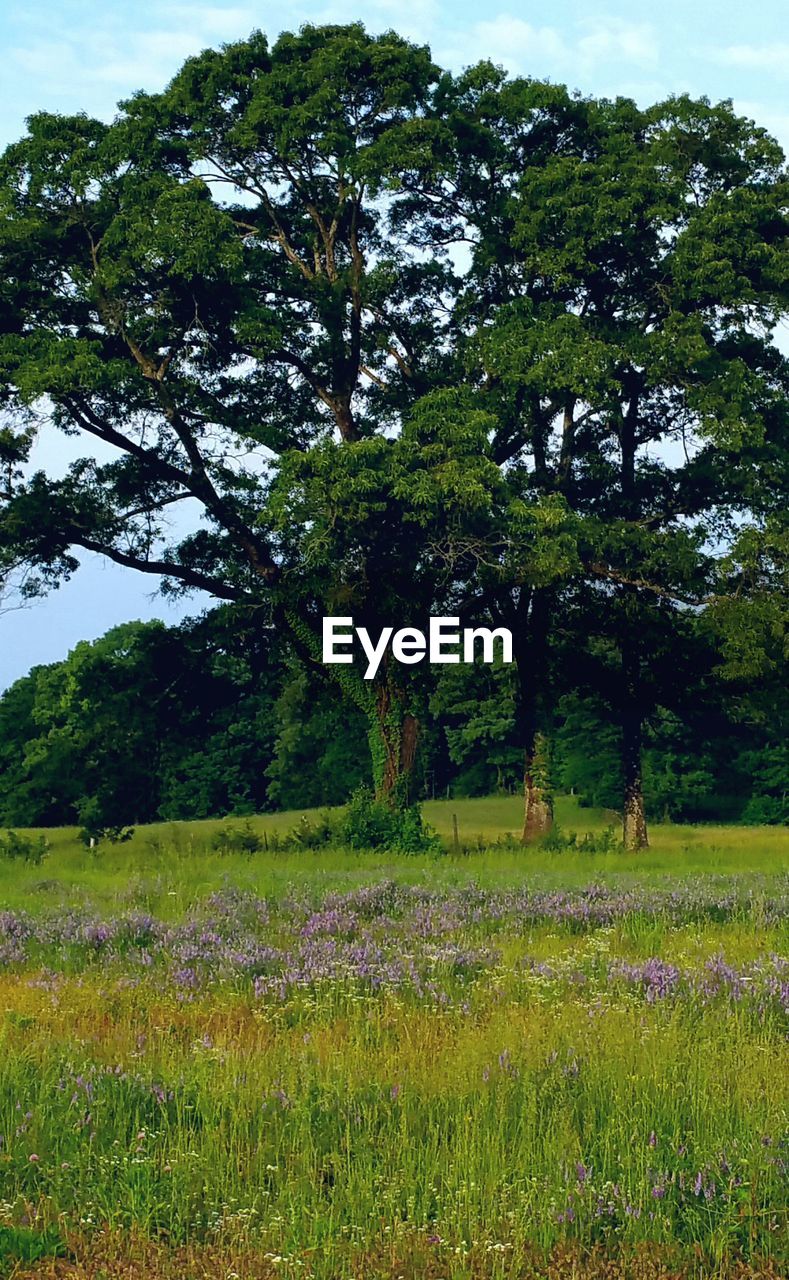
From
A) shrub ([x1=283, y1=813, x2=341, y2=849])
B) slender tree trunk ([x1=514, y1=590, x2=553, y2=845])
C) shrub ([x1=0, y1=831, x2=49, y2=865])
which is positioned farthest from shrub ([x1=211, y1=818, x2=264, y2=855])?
slender tree trunk ([x1=514, y1=590, x2=553, y2=845])

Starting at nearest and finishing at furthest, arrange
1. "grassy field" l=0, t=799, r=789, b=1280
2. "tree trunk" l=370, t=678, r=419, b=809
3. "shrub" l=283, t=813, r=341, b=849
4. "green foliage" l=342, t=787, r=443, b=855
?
"grassy field" l=0, t=799, r=789, b=1280 < "green foliage" l=342, t=787, r=443, b=855 < "shrub" l=283, t=813, r=341, b=849 < "tree trunk" l=370, t=678, r=419, b=809

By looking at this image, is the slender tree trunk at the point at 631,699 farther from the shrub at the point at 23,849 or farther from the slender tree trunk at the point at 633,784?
the shrub at the point at 23,849

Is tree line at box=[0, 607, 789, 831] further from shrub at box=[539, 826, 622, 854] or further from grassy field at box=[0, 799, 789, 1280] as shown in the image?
grassy field at box=[0, 799, 789, 1280]

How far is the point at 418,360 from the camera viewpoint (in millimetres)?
37156

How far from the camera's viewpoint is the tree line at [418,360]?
1205 inches

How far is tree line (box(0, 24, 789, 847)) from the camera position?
30609mm

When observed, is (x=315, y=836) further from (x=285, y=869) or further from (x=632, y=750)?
(x=632, y=750)

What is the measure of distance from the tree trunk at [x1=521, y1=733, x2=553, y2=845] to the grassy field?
20338 millimetres

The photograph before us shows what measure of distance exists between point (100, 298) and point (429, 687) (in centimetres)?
1230

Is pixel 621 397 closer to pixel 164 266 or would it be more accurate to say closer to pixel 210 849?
pixel 164 266

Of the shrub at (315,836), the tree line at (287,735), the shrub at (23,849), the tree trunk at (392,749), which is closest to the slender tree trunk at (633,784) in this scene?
the tree line at (287,735)

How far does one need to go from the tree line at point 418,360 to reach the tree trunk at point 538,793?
0.42ft

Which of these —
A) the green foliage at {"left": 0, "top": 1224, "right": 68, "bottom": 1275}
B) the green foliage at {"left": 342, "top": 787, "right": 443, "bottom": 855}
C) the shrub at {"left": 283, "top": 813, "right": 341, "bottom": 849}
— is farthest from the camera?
the shrub at {"left": 283, "top": 813, "right": 341, "bottom": 849}

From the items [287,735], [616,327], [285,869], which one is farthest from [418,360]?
[287,735]
